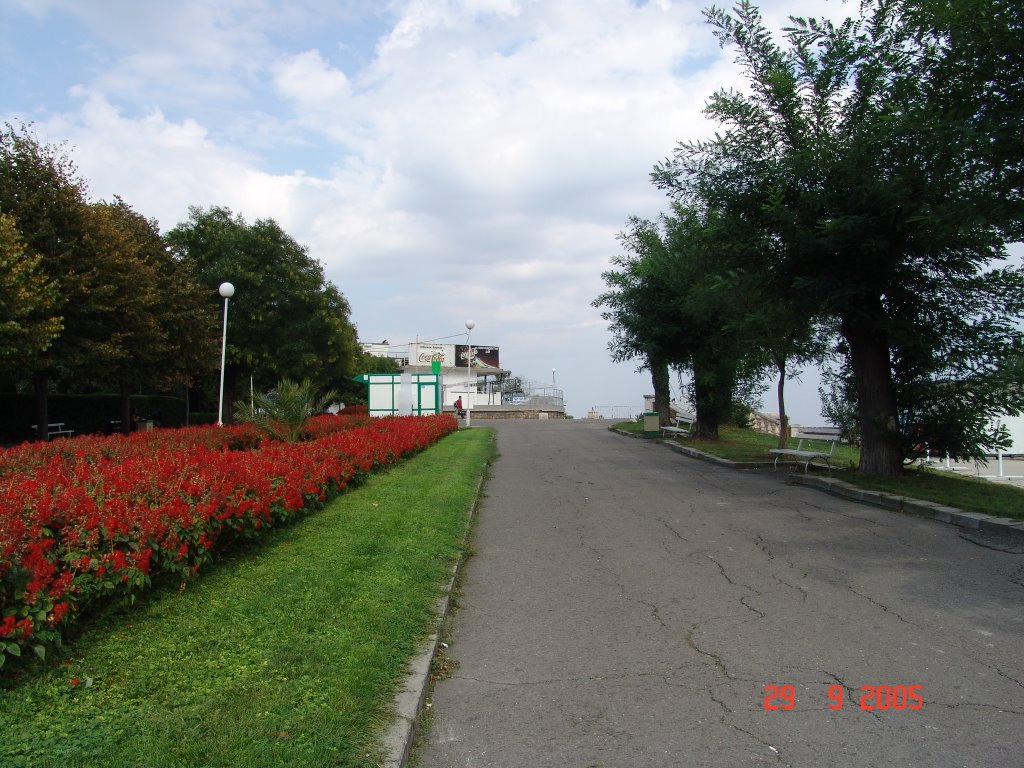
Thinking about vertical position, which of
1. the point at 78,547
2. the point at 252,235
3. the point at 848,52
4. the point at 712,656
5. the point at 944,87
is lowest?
the point at 712,656

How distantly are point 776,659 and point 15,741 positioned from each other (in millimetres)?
3910

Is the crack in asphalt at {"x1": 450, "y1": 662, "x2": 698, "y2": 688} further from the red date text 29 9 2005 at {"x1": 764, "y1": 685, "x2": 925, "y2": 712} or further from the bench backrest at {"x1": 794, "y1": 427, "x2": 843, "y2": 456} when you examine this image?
the bench backrest at {"x1": 794, "y1": 427, "x2": 843, "y2": 456}

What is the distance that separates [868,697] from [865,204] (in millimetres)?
8842

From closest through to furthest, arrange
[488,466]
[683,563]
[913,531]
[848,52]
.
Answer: [683,563], [913,531], [848,52], [488,466]

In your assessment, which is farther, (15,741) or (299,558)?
(299,558)

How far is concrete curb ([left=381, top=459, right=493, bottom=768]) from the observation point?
3.32m

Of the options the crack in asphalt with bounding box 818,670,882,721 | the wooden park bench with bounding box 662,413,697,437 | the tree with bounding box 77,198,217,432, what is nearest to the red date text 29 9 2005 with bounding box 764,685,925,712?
the crack in asphalt with bounding box 818,670,882,721

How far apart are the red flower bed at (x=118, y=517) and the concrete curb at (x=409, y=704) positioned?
1.75 meters

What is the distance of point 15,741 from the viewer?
121 inches

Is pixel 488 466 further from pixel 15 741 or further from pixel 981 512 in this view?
pixel 15 741

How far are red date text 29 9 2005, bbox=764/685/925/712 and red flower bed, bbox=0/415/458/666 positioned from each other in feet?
12.2

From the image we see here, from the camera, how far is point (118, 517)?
199 inches

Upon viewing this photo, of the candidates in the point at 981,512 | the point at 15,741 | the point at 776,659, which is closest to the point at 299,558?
the point at 15,741

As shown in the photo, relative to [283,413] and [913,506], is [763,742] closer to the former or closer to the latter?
[913,506]
